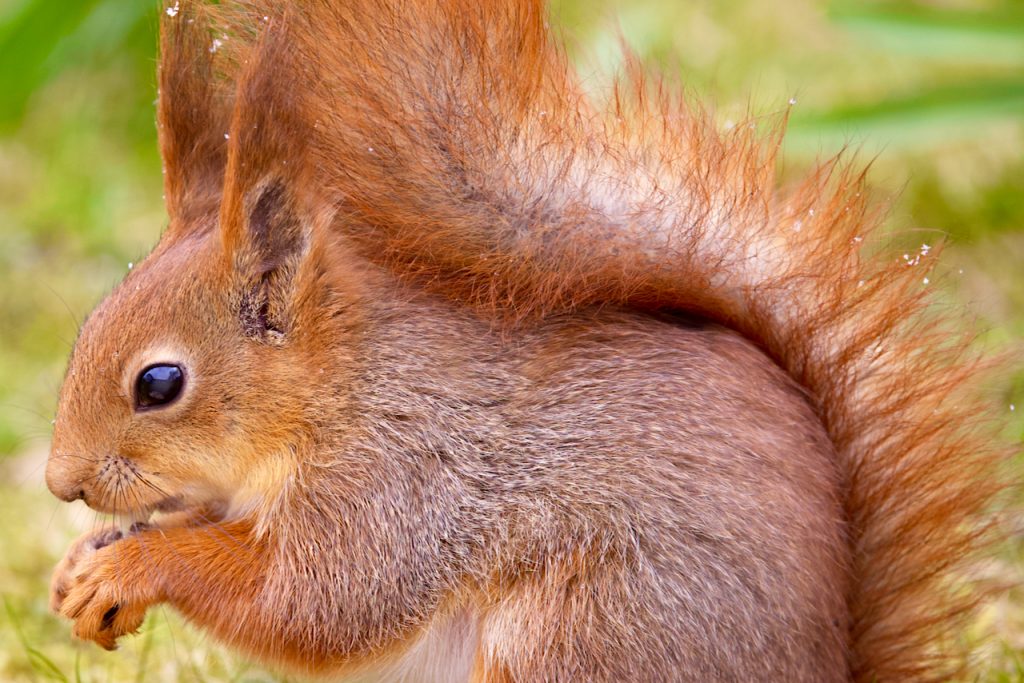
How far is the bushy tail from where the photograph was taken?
1479 mm

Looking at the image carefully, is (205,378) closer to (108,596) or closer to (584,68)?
(108,596)

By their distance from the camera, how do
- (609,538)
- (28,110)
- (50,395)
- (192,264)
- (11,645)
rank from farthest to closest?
(28,110), (50,395), (11,645), (192,264), (609,538)

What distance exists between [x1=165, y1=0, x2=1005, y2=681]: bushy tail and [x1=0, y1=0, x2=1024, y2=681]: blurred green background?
0.54m

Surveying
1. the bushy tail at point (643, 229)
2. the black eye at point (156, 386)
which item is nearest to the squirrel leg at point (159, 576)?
the black eye at point (156, 386)

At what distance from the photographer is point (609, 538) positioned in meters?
1.44

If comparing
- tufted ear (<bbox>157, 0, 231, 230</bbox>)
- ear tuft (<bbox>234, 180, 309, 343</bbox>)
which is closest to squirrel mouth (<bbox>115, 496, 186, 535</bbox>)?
ear tuft (<bbox>234, 180, 309, 343</bbox>)

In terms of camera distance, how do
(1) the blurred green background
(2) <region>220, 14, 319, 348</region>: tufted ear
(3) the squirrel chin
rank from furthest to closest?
(1) the blurred green background
(3) the squirrel chin
(2) <region>220, 14, 319, 348</region>: tufted ear

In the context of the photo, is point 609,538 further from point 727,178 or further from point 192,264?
point 192,264

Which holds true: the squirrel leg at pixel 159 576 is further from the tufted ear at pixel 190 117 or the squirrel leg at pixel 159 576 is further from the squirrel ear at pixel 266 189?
the tufted ear at pixel 190 117

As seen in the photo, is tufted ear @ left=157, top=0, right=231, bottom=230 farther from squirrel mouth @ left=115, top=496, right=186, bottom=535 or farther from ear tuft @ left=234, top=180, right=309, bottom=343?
squirrel mouth @ left=115, top=496, right=186, bottom=535

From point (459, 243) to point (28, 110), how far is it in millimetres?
2923

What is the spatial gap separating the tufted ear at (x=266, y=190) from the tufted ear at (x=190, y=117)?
17 cm

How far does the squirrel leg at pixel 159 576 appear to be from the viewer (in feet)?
4.91

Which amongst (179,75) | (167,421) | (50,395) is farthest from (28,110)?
(167,421)
